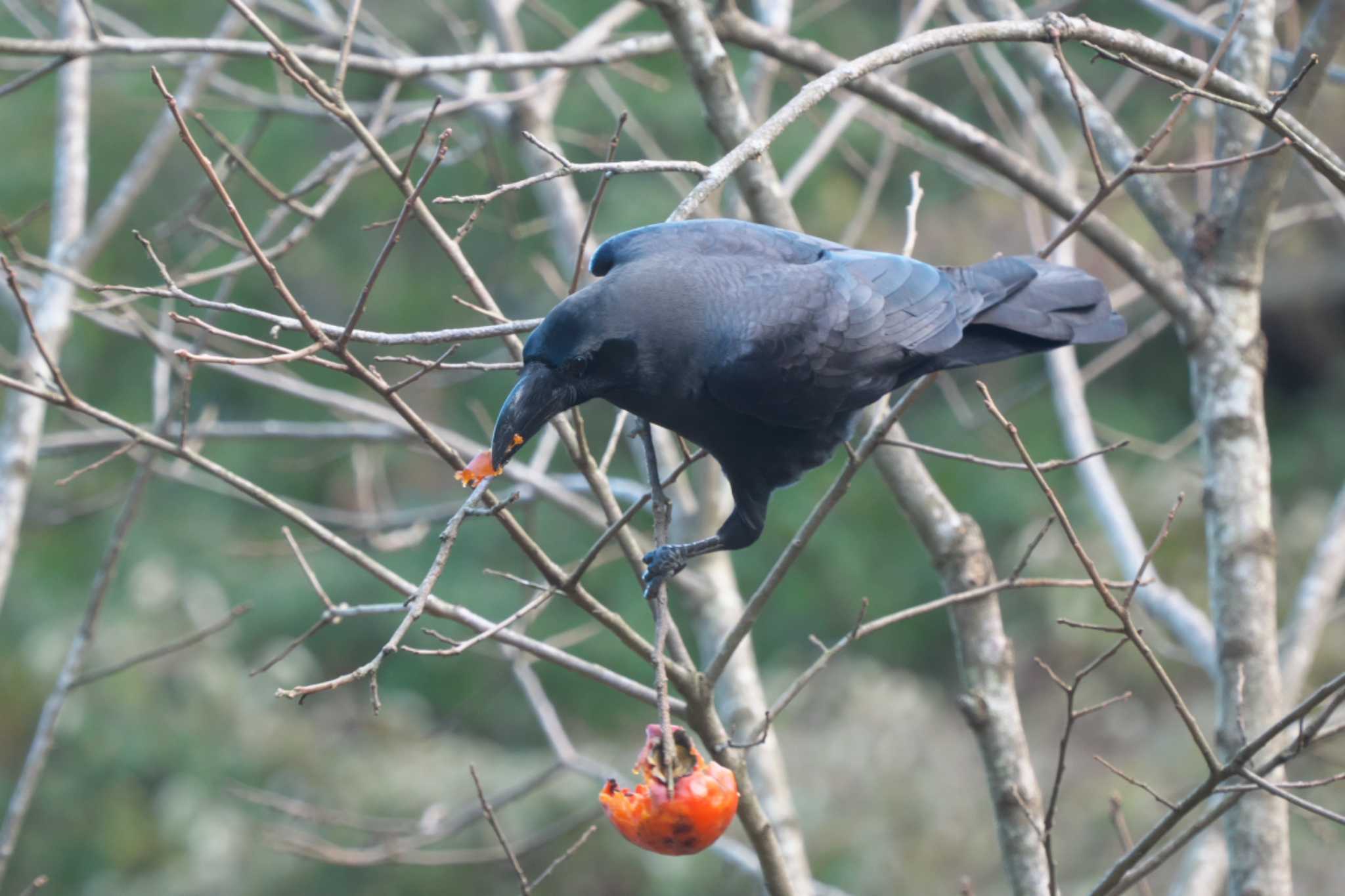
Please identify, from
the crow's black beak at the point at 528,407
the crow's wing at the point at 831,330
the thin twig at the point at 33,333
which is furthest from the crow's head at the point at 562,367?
the thin twig at the point at 33,333

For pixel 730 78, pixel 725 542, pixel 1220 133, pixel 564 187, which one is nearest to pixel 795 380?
pixel 725 542

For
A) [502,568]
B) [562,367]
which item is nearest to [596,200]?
[562,367]

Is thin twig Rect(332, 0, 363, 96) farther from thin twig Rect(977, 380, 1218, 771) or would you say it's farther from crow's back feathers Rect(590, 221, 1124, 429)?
thin twig Rect(977, 380, 1218, 771)

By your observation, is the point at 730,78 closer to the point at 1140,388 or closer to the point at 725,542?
the point at 725,542

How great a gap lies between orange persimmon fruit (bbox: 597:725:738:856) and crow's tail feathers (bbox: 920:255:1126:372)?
118 cm

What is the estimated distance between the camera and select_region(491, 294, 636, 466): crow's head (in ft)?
6.28

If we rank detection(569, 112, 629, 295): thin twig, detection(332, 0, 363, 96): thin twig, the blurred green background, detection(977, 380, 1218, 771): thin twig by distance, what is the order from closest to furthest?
detection(977, 380, 1218, 771): thin twig < detection(569, 112, 629, 295): thin twig < detection(332, 0, 363, 96): thin twig < the blurred green background

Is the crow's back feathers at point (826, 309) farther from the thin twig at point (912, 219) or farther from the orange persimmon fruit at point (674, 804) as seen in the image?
the orange persimmon fruit at point (674, 804)

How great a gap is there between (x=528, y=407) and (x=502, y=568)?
5805 millimetres

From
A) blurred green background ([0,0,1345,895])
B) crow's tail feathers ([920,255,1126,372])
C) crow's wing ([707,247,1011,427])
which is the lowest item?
blurred green background ([0,0,1345,895])

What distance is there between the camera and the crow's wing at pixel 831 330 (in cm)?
233

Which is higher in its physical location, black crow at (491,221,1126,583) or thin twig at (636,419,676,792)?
black crow at (491,221,1126,583)

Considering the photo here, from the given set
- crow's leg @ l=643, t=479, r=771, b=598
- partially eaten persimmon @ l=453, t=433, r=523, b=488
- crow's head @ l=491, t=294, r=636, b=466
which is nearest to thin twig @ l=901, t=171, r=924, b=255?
crow's leg @ l=643, t=479, r=771, b=598

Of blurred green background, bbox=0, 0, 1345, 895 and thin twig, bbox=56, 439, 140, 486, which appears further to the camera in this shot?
blurred green background, bbox=0, 0, 1345, 895
